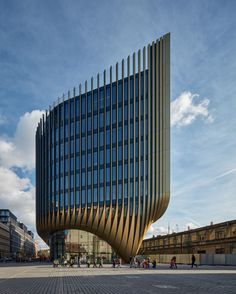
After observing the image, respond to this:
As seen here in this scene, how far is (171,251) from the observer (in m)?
99.0

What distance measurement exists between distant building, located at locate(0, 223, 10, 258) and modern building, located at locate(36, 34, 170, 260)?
80629 millimetres

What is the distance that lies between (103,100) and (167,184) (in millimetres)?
19069

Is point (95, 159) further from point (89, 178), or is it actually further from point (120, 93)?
point (120, 93)

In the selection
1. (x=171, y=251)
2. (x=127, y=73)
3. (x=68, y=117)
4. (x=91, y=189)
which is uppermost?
(x=127, y=73)

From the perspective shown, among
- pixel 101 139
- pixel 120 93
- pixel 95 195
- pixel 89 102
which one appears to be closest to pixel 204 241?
pixel 95 195

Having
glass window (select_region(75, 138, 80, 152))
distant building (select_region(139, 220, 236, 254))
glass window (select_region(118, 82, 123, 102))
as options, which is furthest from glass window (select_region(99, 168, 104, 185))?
distant building (select_region(139, 220, 236, 254))

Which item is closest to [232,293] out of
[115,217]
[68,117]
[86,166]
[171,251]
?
[115,217]

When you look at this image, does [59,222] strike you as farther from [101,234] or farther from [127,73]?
[127,73]

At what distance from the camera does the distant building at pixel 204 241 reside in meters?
65.1

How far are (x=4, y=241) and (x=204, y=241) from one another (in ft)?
344

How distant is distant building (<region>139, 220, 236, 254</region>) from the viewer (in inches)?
2562

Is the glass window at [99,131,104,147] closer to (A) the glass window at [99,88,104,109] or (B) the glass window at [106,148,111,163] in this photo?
(B) the glass window at [106,148,111,163]

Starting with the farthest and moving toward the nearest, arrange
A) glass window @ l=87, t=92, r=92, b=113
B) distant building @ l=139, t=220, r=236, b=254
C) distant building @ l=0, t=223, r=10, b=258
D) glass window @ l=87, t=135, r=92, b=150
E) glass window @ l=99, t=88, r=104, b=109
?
distant building @ l=0, t=223, r=10, b=258 → glass window @ l=87, t=92, r=92, b=113 → glass window @ l=99, t=88, r=104, b=109 → glass window @ l=87, t=135, r=92, b=150 → distant building @ l=139, t=220, r=236, b=254

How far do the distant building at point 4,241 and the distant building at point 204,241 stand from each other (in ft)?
224
